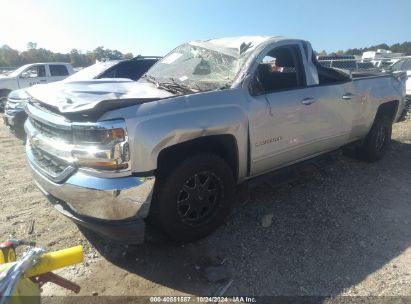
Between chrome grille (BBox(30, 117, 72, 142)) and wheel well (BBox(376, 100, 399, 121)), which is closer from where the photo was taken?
chrome grille (BBox(30, 117, 72, 142))

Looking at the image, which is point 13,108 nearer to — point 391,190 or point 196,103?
point 196,103

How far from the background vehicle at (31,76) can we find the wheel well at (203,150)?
12370 millimetres

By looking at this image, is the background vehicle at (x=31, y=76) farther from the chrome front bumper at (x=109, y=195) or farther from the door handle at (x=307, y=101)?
the chrome front bumper at (x=109, y=195)

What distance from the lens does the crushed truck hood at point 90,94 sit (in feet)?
9.16

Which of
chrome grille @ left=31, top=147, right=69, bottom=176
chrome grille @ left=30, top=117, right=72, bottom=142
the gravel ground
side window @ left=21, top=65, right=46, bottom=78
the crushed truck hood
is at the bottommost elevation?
the gravel ground

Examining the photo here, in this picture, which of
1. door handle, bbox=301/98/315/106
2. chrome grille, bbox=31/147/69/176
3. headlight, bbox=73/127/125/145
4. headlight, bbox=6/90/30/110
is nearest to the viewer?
headlight, bbox=73/127/125/145

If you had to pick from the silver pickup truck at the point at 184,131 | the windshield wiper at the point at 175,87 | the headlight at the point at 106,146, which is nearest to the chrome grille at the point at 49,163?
the silver pickup truck at the point at 184,131

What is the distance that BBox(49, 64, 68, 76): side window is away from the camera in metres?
14.0

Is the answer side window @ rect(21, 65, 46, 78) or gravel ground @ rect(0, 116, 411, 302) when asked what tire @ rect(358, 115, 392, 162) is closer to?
gravel ground @ rect(0, 116, 411, 302)

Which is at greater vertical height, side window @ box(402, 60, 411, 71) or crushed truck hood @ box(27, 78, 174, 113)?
crushed truck hood @ box(27, 78, 174, 113)

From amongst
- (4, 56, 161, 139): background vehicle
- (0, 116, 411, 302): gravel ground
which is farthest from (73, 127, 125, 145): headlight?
(4, 56, 161, 139): background vehicle

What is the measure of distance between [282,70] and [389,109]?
7.73 feet

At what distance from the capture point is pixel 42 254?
199 centimetres

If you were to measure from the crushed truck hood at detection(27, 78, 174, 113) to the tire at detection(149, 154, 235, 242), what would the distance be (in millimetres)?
672
